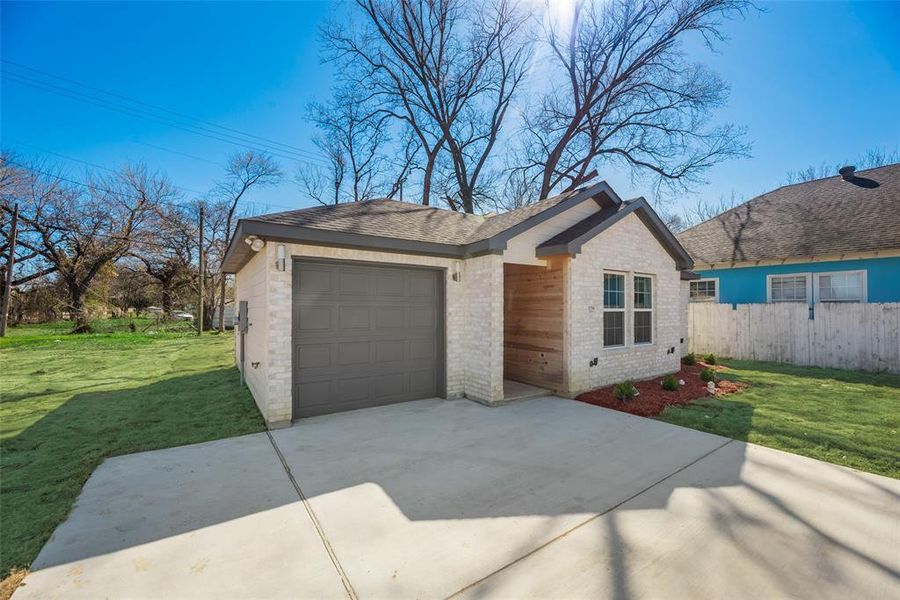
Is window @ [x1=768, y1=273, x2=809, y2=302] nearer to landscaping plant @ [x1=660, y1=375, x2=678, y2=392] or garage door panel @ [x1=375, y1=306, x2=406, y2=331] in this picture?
landscaping plant @ [x1=660, y1=375, x2=678, y2=392]

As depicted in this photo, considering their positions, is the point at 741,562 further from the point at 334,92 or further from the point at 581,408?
the point at 334,92

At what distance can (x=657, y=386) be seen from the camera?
25.5 ft

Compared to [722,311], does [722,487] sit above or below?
below

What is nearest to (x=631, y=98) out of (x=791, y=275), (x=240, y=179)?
(x=791, y=275)

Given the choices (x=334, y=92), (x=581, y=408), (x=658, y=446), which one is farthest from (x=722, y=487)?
Result: (x=334, y=92)

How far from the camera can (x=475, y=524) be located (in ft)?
9.61

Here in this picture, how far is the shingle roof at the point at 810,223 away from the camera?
11133mm

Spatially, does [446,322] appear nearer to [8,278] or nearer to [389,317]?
[389,317]

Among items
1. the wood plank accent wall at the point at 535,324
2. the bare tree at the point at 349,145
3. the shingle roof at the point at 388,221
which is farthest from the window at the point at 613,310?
the bare tree at the point at 349,145

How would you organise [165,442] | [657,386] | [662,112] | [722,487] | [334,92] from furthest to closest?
1. [334,92]
2. [662,112]
3. [657,386]
4. [165,442]
5. [722,487]

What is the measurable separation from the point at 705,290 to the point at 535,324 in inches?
388

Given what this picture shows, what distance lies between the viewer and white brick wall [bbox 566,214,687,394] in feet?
23.4

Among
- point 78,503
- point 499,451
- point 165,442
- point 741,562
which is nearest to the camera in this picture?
point 741,562

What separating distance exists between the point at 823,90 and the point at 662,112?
6271 millimetres
